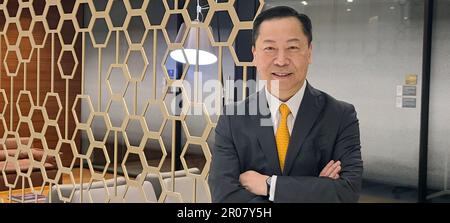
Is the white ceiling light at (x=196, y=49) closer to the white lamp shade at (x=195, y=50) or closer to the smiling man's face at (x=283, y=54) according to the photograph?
the white lamp shade at (x=195, y=50)

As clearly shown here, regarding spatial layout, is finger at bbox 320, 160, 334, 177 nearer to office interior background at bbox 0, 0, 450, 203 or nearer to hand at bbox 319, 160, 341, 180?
hand at bbox 319, 160, 341, 180

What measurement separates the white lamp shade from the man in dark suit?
0.29m

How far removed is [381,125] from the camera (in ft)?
7.78

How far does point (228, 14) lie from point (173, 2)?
1.11 ft

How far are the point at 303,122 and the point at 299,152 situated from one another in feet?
0.29

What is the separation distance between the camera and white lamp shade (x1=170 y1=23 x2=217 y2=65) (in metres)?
1.86

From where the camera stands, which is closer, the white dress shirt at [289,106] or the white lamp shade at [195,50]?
the white dress shirt at [289,106]

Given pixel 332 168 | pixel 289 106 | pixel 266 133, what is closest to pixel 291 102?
pixel 289 106

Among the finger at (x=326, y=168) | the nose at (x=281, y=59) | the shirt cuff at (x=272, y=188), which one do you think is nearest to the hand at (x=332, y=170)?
the finger at (x=326, y=168)

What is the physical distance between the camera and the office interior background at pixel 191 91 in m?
1.84

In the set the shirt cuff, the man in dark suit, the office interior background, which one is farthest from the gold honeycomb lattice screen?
the shirt cuff

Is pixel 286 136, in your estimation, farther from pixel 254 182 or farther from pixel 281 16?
pixel 281 16

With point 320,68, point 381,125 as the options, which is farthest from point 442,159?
point 320,68

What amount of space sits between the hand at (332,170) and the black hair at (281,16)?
0.35m
